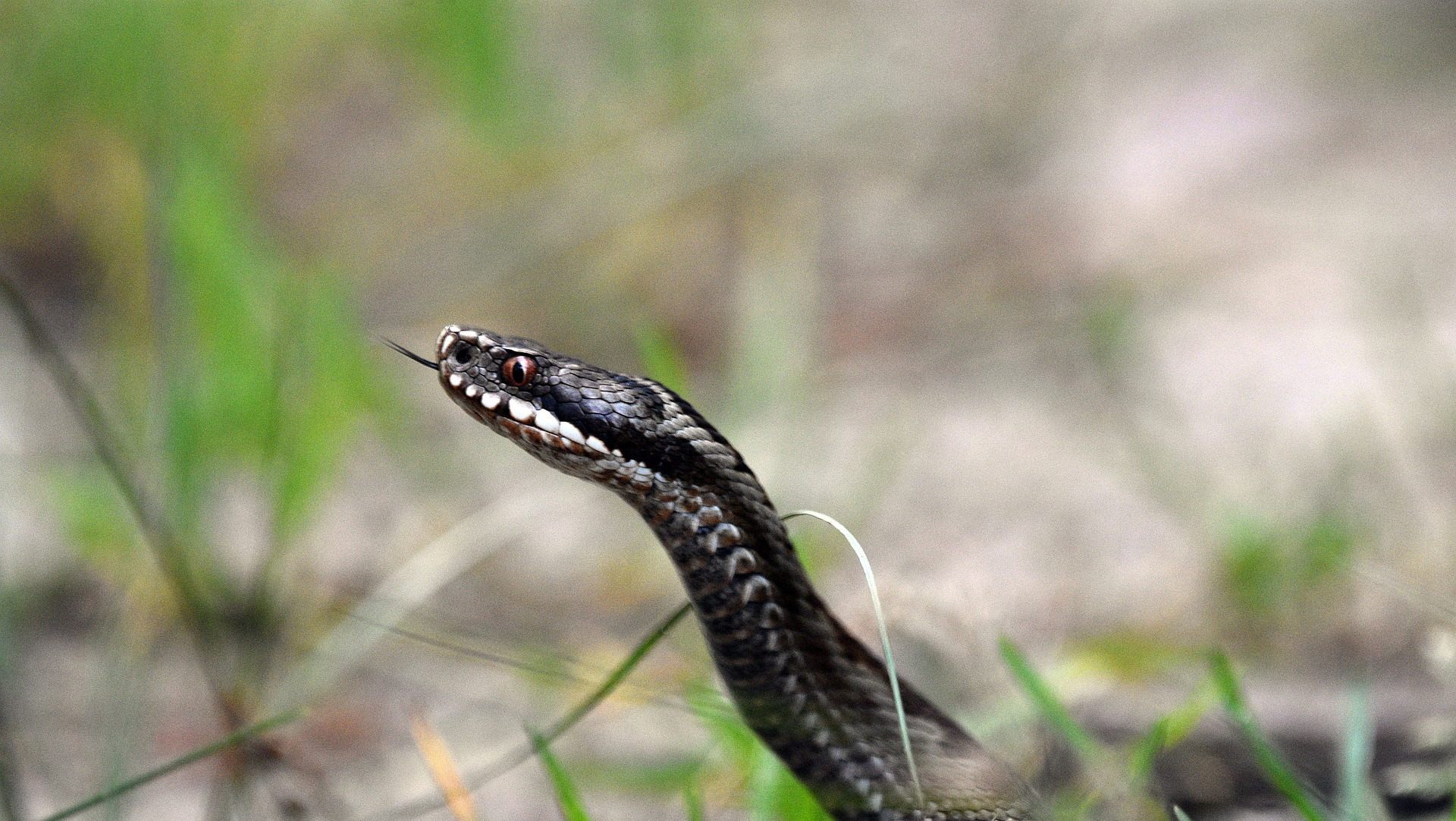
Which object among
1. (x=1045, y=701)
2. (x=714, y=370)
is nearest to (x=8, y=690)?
(x=1045, y=701)

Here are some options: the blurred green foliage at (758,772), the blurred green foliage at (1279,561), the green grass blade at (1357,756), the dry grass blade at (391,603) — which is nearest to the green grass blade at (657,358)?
the dry grass blade at (391,603)

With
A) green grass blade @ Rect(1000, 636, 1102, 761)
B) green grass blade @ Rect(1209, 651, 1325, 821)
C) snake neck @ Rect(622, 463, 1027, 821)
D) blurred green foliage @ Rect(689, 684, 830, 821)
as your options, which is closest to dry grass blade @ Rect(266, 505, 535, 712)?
blurred green foliage @ Rect(689, 684, 830, 821)

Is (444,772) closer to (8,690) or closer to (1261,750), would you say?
(8,690)

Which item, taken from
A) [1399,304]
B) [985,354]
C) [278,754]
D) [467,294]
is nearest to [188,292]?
[467,294]

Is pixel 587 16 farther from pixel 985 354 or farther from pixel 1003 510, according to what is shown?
pixel 1003 510

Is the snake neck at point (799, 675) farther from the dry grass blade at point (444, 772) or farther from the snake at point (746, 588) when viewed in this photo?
the dry grass blade at point (444, 772)

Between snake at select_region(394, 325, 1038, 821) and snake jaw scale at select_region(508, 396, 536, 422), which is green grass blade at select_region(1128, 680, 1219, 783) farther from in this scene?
snake jaw scale at select_region(508, 396, 536, 422)

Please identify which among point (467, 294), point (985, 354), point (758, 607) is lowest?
point (758, 607)
